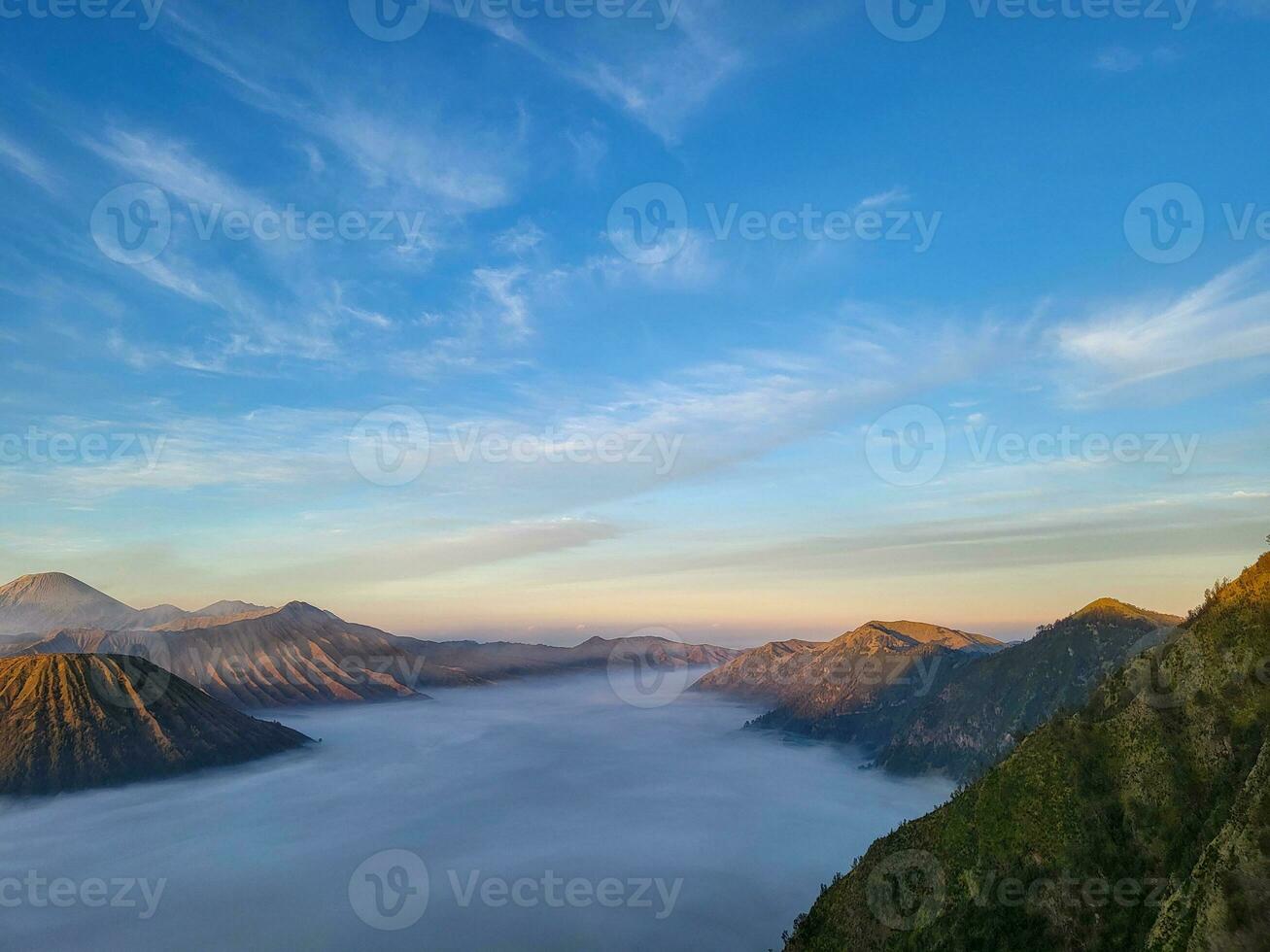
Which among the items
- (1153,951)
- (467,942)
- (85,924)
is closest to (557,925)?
(467,942)

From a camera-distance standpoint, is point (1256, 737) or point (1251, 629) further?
point (1251, 629)

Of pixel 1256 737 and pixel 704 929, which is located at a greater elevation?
pixel 1256 737

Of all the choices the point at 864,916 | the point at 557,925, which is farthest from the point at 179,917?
the point at 864,916

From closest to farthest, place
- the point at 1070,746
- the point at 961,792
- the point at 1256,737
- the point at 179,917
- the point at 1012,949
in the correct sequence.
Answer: the point at 1256,737 → the point at 1012,949 → the point at 1070,746 → the point at 961,792 → the point at 179,917

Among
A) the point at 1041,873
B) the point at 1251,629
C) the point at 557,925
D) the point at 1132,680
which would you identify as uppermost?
the point at 1251,629

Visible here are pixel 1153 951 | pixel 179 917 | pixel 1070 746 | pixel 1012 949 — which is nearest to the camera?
pixel 1153 951

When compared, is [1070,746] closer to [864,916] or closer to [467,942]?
[864,916]

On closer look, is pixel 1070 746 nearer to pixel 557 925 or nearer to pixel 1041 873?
pixel 1041 873
